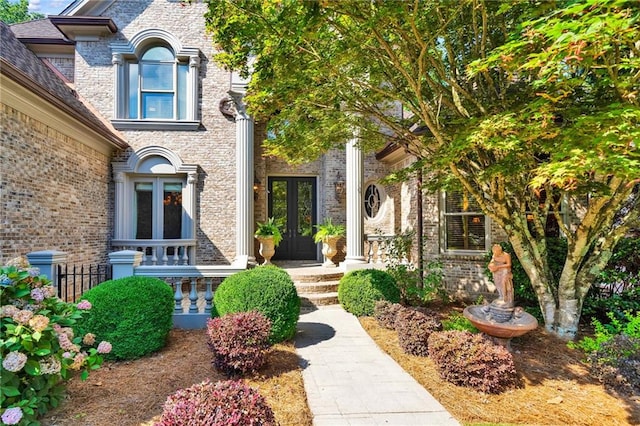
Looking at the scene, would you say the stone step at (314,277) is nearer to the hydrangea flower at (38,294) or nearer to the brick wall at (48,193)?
the brick wall at (48,193)

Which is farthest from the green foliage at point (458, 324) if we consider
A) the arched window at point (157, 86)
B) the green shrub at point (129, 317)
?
the arched window at point (157, 86)

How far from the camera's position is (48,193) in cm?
649

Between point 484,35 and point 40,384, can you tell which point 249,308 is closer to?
point 40,384

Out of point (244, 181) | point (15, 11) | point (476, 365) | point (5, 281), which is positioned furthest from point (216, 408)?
point (15, 11)

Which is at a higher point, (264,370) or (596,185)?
(596,185)

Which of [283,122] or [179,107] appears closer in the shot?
[283,122]

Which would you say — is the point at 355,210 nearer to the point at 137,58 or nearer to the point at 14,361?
the point at 14,361

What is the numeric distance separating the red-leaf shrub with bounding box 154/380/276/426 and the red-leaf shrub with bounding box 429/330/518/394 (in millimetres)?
2526

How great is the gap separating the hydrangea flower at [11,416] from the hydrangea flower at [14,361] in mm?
279

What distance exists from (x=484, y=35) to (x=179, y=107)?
8303 millimetres

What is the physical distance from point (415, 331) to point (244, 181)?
6234 millimetres

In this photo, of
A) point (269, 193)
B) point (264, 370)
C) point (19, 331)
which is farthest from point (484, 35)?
point (269, 193)

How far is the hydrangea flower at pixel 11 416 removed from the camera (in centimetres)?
238

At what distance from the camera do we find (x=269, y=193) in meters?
11.4
